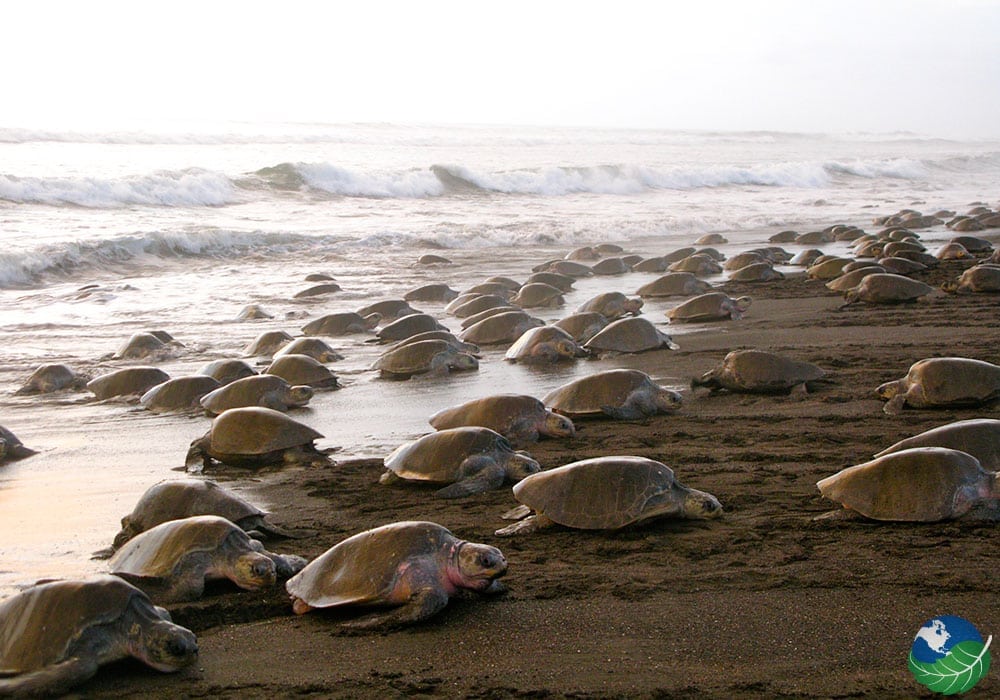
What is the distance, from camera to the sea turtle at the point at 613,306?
9.20 meters

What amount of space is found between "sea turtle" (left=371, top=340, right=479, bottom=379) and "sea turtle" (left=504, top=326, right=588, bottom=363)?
0.37 meters

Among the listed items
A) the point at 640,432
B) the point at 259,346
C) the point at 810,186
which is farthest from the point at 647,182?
the point at 640,432

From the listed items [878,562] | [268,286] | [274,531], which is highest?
[878,562]

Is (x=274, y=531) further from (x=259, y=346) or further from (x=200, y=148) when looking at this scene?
(x=200, y=148)

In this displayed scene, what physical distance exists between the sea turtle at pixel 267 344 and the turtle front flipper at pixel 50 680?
5491mm

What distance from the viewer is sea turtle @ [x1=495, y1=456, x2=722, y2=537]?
11.8 ft

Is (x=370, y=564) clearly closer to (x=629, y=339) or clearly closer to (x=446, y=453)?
(x=446, y=453)

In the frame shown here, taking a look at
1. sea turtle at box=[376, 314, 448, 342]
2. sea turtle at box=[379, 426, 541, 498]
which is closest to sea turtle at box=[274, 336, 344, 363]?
sea turtle at box=[376, 314, 448, 342]

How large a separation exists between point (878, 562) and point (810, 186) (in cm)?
3313

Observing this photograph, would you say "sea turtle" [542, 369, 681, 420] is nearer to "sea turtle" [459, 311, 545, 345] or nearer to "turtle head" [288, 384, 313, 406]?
"turtle head" [288, 384, 313, 406]

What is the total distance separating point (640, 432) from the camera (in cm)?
515

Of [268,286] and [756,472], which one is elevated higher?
[756,472]

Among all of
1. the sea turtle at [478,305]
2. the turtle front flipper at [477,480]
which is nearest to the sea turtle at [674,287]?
the sea turtle at [478,305]

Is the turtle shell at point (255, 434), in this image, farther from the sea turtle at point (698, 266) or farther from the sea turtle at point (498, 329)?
the sea turtle at point (698, 266)
